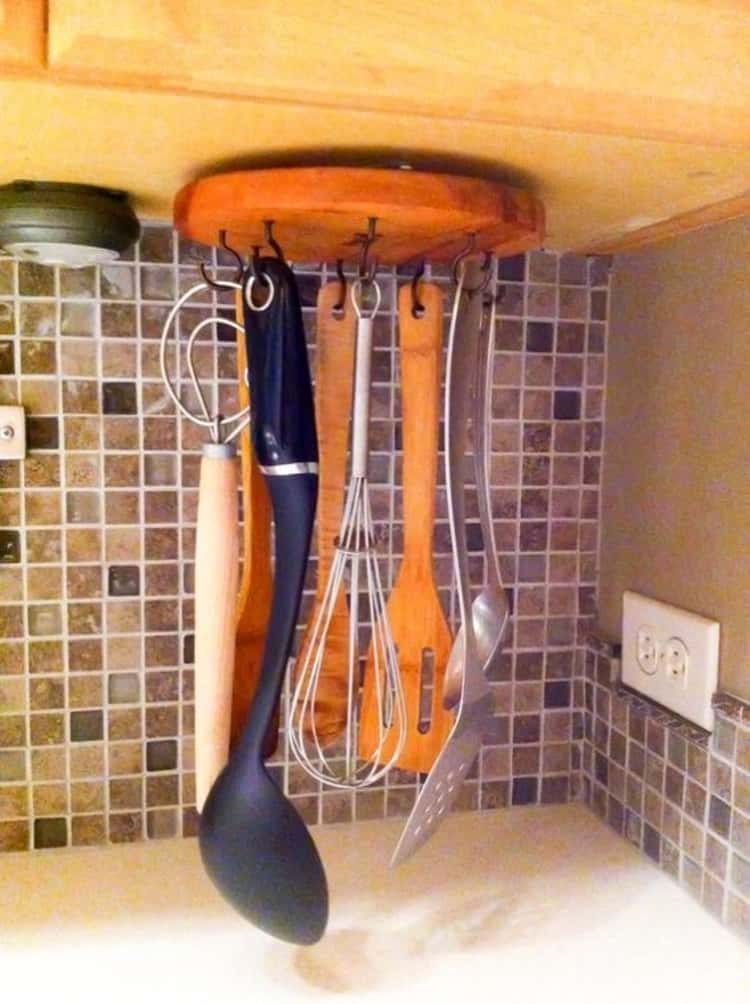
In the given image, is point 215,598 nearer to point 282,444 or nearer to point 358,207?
point 282,444

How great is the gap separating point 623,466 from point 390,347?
26 centimetres

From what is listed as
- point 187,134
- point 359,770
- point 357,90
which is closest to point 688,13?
point 357,90

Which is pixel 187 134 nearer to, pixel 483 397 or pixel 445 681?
pixel 483 397

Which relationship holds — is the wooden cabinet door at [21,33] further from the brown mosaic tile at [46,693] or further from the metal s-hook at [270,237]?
the brown mosaic tile at [46,693]

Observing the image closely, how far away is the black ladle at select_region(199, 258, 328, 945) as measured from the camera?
2.31ft

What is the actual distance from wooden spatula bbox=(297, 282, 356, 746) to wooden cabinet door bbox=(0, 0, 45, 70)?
12.9 inches

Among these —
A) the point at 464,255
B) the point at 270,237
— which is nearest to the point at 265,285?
the point at 270,237

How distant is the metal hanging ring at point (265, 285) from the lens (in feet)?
2.36

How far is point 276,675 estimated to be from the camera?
721 millimetres

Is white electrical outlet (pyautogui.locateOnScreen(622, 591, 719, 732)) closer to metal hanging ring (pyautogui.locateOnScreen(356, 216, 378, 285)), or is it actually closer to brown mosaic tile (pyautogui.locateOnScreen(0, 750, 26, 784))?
metal hanging ring (pyautogui.locateOnScreen(356, 216, 378, 285))

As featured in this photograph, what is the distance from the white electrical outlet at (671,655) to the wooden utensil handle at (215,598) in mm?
394

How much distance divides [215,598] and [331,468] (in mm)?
150

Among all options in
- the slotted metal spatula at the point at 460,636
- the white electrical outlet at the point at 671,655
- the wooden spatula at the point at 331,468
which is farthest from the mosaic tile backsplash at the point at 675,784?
the wooden spatula at the point at 331,468

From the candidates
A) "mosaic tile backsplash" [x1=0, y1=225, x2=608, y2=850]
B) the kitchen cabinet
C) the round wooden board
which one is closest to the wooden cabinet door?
the kitchen cabinet
